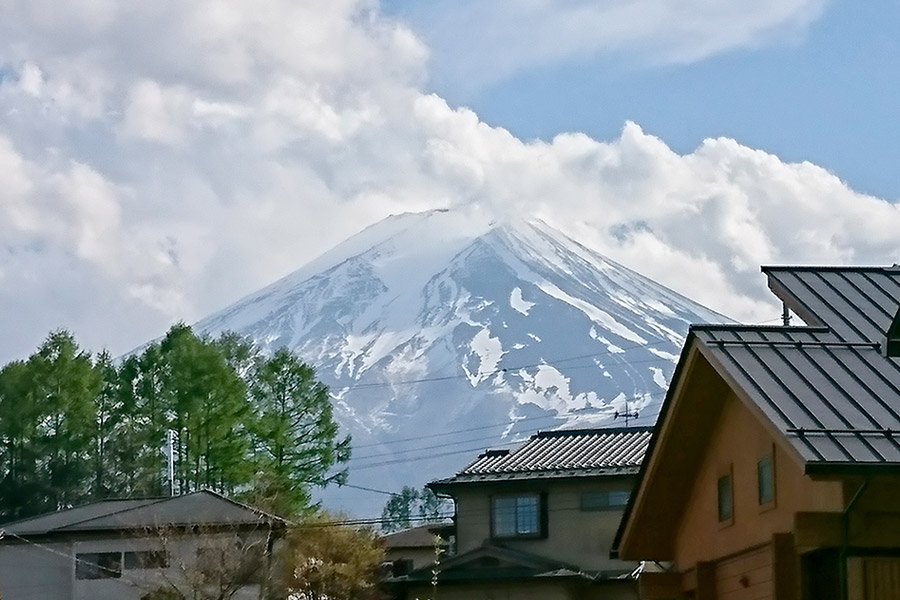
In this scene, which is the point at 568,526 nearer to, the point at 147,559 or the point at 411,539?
the point at 147,559


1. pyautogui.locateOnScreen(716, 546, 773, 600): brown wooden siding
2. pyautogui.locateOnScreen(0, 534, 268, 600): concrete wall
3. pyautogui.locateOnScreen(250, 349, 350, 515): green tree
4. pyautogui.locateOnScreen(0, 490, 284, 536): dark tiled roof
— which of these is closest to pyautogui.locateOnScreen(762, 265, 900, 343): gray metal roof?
pyautogui.locateOnScreen(716, 546, 773, 600): brown wooden siding

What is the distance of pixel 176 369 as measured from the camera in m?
71.6

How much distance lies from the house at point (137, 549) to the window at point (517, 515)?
735cm

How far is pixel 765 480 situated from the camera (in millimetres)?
14164

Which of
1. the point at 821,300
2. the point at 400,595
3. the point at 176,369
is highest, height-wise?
the point at 176,369

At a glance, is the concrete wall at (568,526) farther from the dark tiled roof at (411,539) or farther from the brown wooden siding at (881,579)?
the brown wooden siding at (881,579)

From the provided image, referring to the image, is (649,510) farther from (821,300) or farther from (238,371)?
(238,371)

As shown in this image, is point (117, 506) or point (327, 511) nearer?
point (327, 511)

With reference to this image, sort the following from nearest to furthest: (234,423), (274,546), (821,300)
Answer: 1. (821,300)
2. (274,546)
3. (234,423)

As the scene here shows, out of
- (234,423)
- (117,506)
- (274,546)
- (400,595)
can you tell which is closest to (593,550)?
(400,595)

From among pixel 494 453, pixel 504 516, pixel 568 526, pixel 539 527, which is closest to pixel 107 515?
pixel 494 453

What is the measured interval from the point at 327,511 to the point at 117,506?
8625 mm

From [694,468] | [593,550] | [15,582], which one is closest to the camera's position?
[694,468]

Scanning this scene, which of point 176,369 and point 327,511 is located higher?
point 176,369
